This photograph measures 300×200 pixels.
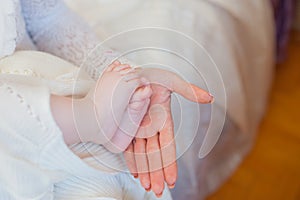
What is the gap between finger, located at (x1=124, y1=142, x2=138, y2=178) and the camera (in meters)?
0.57

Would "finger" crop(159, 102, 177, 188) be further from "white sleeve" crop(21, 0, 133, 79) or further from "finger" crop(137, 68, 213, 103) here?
"white sleeve" crop(21, 0, 133, 79)

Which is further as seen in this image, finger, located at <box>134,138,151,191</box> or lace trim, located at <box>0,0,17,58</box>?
lace trim, located at <box>0,0,17,58</box>

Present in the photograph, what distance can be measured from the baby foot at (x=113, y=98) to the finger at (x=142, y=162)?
0.11 ft

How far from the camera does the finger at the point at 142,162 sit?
21.9 inches

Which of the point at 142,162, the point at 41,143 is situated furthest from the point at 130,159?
the point at 41,143

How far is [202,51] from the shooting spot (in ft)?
2.78

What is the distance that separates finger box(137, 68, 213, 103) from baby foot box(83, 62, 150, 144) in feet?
0.08

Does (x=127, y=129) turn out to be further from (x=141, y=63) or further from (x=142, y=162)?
(x=141, y=63)

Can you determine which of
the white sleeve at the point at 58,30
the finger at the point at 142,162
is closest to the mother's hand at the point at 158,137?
the finger at the point at 142,162

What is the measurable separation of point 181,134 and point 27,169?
0.20m

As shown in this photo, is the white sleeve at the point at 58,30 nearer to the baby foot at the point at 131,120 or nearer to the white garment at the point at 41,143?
the white garment at the point at 41,143

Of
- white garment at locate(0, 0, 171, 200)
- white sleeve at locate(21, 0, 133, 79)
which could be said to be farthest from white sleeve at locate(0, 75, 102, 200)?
white sleeve at locate(21, 0, 133, 79)

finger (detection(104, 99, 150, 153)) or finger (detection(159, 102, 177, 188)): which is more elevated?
finger (detection(104, 99, 150, 153))

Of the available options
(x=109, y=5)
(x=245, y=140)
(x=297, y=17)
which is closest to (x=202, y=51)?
(x=109, y=5)
